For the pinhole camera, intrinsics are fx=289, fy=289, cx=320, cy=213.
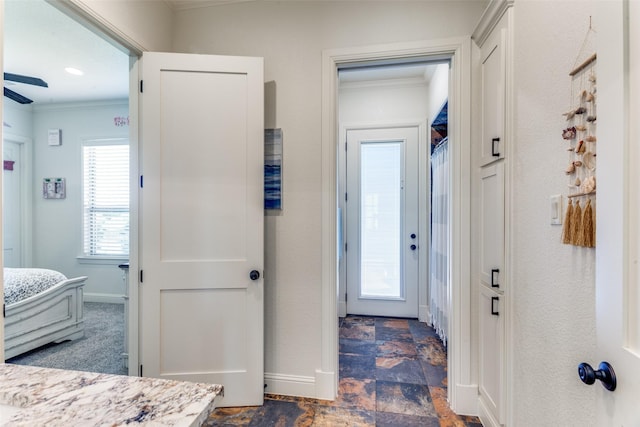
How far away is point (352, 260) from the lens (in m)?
3.58

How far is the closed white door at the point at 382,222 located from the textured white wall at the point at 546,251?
Result: 2043 mm

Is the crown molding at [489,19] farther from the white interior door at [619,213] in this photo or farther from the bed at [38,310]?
the bed at [38,310]

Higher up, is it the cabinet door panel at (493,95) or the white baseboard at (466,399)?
the cabinet door panel at (493,95)

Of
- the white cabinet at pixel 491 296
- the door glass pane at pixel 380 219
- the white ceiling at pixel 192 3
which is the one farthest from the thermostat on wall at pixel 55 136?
the white cabinet at pixel 491 296

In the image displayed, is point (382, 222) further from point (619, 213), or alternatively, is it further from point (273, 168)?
point (619, 213)

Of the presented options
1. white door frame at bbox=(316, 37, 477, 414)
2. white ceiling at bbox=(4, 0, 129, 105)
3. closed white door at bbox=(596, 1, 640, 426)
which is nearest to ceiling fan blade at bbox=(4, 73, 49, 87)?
white ceiling at bbox=(4, 0, 129, 105)

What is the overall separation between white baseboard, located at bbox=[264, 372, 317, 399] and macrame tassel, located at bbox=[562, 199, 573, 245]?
170 cm

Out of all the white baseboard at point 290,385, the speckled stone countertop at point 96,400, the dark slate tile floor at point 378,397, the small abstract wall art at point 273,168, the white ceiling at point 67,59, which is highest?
the white ceiling at point 67,59

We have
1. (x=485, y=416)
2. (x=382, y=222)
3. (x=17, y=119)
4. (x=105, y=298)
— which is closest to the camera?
(x=485, y=416)

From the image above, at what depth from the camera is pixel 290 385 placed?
6.61 feet

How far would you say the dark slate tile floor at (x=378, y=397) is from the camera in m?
1.77

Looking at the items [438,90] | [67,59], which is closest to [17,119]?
[67,59]

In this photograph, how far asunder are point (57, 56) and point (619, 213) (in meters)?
4.40

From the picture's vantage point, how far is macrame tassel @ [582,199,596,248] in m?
0.92
